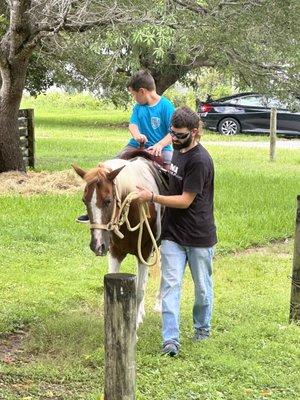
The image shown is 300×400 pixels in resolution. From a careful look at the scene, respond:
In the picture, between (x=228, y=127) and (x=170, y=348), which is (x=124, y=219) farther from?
(x=228, y=127)

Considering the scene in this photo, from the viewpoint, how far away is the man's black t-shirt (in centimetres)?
588

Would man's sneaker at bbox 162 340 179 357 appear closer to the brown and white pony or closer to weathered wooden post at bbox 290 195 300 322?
the brown and white pony

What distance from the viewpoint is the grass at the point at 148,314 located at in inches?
215

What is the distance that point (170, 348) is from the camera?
19.5 feet

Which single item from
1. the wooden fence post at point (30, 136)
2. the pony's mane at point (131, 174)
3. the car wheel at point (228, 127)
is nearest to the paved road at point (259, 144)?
the car wheel at point (228, 127)

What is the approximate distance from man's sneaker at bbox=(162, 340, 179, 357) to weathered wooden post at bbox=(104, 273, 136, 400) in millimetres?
1581

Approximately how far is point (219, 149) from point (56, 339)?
17656mm

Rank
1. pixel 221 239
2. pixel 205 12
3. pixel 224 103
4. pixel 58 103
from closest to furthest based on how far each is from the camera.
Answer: pixel 221 239 < pixel 205 12 < pixel 224 103 < pixel 58 103

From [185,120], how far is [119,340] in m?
2.06

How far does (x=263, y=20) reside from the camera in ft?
42.6

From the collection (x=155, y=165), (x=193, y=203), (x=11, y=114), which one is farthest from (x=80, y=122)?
(x=193, y=203)

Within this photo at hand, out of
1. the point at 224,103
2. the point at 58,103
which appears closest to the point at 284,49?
the point at 224,103

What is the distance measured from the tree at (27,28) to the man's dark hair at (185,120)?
20.3 feet

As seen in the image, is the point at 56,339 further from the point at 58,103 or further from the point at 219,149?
the point at 58,103
